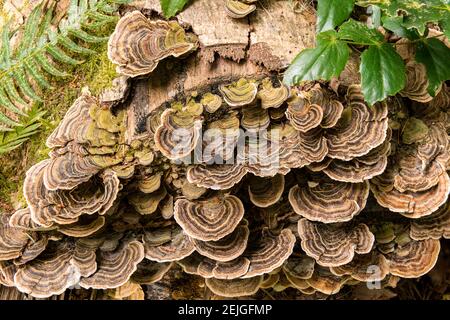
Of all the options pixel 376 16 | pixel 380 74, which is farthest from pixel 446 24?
pixel 376 16

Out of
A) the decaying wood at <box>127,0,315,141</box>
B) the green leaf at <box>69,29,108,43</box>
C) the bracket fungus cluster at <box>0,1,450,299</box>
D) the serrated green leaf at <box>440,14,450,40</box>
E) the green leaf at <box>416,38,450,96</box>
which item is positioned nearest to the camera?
the serrated green leaf at <box>440,14,450,40</box>

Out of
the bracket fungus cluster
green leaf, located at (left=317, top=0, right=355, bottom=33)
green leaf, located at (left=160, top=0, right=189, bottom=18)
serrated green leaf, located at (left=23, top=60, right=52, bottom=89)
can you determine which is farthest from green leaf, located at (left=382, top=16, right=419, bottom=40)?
serrated green leaf, located at (left=23, top=60, right=52, bottom=89)

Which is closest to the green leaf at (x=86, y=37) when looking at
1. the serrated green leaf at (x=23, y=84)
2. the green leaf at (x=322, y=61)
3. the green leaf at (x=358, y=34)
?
the serrated green leaf at (x=23, y=84)

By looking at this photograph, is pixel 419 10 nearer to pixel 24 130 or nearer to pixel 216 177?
pixel 216 177

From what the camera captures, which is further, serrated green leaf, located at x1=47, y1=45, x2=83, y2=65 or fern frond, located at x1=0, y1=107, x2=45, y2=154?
fern frond, located at x1=0, y1=107, x2=45, y2=154

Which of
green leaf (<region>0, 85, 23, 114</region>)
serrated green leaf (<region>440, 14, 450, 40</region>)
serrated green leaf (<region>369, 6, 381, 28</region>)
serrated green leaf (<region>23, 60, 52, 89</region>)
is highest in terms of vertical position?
serrated green leaf (<region>23, 60, 52, 89</region>)

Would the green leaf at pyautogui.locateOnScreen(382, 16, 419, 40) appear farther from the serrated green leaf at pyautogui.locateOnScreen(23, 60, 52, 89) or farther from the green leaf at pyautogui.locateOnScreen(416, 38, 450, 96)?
the serrated green leaf at pyautogui.locateOnScreen(23, 60, 52, 89)
